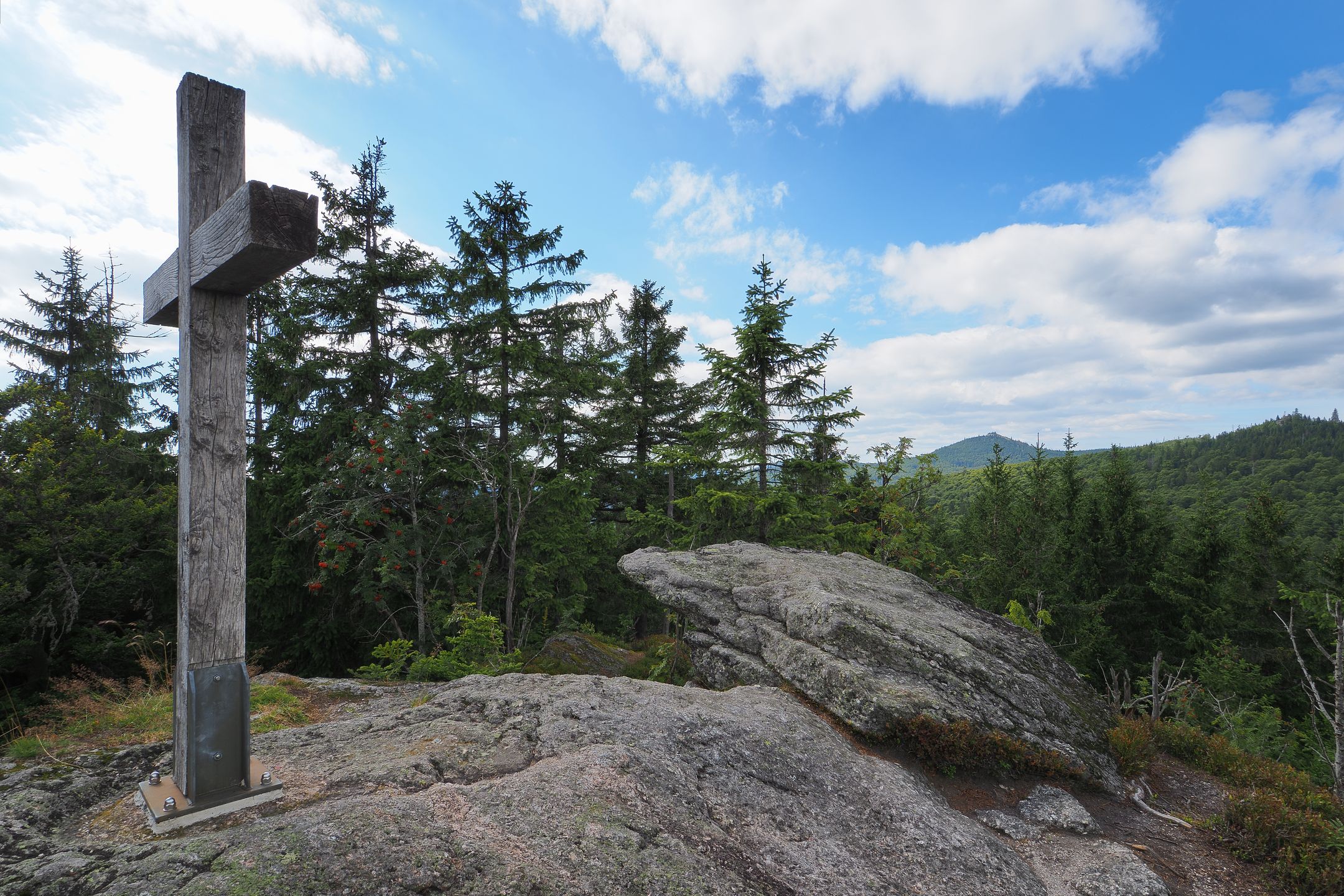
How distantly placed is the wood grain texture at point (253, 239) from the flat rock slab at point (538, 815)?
2937 millimetres

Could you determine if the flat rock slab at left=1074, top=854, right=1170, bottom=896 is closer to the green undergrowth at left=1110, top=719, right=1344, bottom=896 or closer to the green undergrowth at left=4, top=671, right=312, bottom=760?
the green undergrowth at left=1110, top=719, right=1344, bottom=896

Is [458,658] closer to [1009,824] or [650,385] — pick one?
[1009,824]

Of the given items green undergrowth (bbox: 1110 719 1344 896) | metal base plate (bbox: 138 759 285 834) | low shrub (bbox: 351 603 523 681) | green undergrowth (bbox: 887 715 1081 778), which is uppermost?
metal base plate (bbox: 138 759 285 834)

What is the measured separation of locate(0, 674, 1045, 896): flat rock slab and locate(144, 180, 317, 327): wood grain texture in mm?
2937

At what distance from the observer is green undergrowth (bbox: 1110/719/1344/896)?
4.91m

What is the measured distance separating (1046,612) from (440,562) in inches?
581

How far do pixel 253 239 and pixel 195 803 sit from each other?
3.06 metres

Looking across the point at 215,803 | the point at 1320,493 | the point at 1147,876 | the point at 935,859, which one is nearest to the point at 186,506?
the point at 215,803

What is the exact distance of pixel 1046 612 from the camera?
46.7 feet

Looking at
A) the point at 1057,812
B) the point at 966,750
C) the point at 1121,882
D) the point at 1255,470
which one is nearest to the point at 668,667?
the point at 966,750

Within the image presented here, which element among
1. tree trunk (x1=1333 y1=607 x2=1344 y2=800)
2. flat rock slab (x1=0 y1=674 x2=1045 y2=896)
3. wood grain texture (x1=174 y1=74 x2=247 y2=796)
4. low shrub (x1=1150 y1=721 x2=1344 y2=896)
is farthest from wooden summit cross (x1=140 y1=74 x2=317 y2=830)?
tree trunk (x1=1333 y1=607 x2=1344 y2=800)

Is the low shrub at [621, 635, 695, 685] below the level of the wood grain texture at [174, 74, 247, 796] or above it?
below

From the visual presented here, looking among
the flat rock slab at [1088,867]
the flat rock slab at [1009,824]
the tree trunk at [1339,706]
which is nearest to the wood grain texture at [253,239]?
the flat rock slab at [1088,867]

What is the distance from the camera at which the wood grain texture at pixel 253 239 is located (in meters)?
2.87
